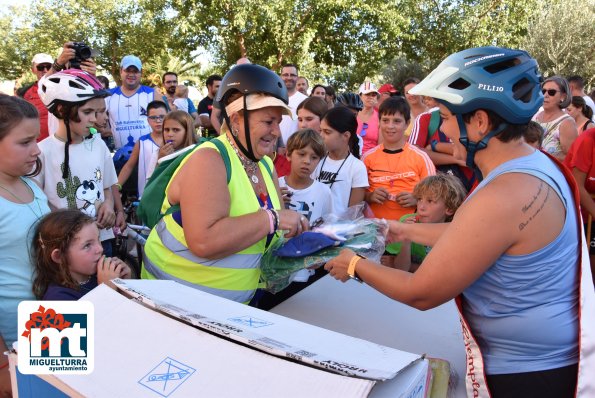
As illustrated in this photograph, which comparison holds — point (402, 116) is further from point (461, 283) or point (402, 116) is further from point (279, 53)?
point (279, 53)

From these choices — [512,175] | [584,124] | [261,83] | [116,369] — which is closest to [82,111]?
[261,83]

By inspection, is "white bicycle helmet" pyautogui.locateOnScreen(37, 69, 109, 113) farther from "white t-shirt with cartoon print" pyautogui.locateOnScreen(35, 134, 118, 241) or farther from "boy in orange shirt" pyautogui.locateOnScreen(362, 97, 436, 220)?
"boy in orange shirt" pyautogui.locateOnScreen(362, 97, 436, 220)

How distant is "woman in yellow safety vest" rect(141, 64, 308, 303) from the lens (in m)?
1.96

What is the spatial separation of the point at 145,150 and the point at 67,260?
349 centimetres

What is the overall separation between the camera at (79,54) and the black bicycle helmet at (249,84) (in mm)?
3173

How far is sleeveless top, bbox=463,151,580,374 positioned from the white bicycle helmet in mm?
2734

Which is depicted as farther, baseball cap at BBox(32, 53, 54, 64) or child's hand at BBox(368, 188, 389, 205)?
baseball cap at BBox(32, 53, 54, 64)

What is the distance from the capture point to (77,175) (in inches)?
129

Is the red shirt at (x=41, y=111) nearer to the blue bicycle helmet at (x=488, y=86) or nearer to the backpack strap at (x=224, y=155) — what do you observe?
the backpack strap at (x=224, y=155)

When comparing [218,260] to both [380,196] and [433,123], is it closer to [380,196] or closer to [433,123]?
[380,196]

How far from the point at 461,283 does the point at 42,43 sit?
102 ft

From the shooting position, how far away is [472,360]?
5.14ft

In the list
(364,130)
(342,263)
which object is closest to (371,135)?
(364,130)

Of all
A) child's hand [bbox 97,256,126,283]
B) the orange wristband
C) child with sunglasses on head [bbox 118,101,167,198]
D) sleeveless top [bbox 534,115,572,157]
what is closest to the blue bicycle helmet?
the orange wristband
